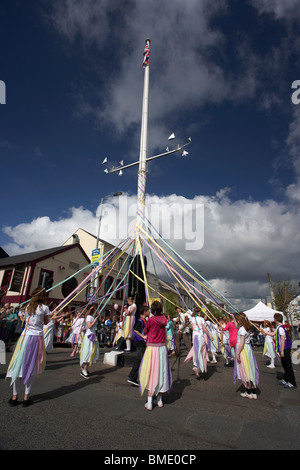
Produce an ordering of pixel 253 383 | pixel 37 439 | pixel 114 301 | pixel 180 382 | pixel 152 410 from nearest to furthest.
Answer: pixel 37 439 → pixel 152 410 → pixel 253 383 → pixel 180 382 → pixel 114 301

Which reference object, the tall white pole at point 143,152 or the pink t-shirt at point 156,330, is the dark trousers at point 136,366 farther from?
the tall white pole at point 143,152

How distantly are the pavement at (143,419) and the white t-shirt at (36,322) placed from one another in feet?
3.37

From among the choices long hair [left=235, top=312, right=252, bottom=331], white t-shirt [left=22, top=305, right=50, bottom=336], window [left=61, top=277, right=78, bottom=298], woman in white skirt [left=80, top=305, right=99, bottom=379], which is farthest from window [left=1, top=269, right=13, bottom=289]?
long hair [left=235, top=312, right=252, bottom=331]

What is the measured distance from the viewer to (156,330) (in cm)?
413

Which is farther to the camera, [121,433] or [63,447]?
[121,433]

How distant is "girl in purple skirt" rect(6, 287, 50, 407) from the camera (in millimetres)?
3711

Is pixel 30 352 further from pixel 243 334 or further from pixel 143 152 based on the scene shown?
pixel 143 152

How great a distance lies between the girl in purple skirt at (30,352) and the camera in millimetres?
3711

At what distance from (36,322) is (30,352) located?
1.49 ft

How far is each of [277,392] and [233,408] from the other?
1934mm
